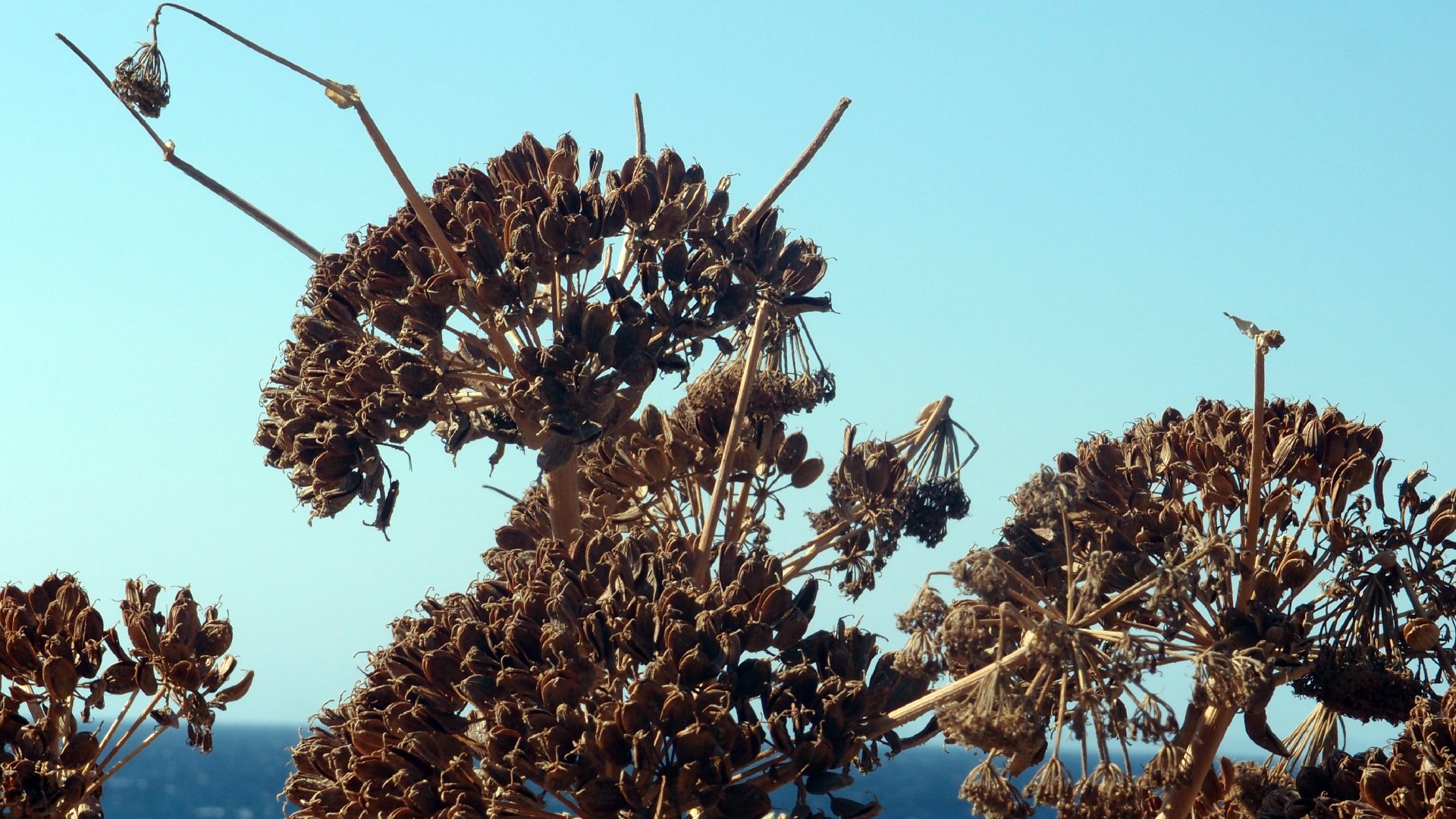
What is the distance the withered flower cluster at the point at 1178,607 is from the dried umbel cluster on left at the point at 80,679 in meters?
5.63

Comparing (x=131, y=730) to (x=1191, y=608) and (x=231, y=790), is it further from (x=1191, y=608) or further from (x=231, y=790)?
(x=231, y=790)

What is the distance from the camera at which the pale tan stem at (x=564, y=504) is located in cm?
1225

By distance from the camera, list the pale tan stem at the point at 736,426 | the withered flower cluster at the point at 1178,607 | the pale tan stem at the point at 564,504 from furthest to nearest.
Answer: the pale tan stem at the point at 564,504 < the pale tan stem at the point at 736,426 < the withered flower cluster at the point at 1178,607

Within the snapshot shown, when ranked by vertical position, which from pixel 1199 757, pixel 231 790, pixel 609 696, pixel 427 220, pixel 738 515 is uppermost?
pixel 231 790

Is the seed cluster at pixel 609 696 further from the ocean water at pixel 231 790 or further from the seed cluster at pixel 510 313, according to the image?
the ocean water at pixel 231 790

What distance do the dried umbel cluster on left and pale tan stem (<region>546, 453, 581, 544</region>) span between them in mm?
2634

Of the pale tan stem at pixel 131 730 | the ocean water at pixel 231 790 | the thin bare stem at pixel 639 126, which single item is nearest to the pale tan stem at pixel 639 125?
the thin bare stem at pixel 639 126

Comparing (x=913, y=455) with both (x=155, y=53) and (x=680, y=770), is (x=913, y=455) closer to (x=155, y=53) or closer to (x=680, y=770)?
(x=680, y=770)

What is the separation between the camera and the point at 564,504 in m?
12.3

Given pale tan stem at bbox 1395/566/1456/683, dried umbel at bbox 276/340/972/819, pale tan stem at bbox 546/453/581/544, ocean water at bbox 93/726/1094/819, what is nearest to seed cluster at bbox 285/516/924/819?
dried umbel at bbox 276/340/972/819

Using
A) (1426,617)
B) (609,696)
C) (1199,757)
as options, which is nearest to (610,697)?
(609,696)

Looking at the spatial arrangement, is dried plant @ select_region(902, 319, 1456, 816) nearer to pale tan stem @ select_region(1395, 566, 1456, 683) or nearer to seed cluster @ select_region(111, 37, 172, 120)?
pale tan stem @ select_region(1395, 566, 1456, 683)

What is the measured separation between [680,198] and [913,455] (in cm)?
281

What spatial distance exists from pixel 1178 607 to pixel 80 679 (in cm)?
Result: 778
